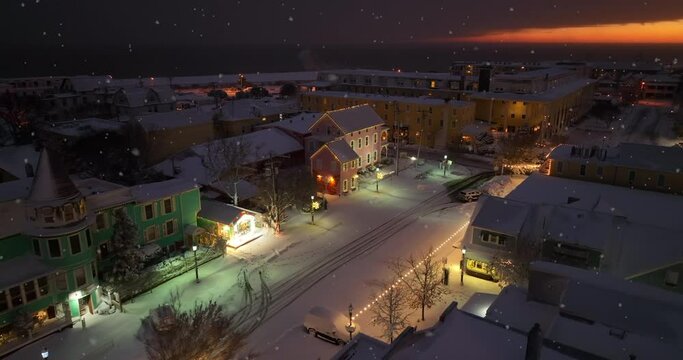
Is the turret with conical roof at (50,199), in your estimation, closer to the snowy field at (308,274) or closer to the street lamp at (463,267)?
the snowy field at (308,274)

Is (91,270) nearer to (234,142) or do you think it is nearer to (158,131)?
(234,142)

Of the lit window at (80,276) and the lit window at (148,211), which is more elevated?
the lit window at (148,211)

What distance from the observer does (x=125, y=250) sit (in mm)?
24469

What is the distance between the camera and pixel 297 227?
110 feet

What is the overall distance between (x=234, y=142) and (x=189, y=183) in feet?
47.0

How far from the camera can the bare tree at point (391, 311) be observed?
20.8m

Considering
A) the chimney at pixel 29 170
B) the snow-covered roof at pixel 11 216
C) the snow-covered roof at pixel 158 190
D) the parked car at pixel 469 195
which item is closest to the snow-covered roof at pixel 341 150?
the parked car at pixel 469 195

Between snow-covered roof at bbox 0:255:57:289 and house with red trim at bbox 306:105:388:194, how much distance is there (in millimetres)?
23164

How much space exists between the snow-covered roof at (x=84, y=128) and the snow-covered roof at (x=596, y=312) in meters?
44.2

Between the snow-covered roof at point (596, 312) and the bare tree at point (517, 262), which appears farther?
the bare tree at point (517, 262)

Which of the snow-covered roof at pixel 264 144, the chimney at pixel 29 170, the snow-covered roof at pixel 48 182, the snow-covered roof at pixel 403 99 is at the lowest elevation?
A: the snow-covered roof at pixel 264 144

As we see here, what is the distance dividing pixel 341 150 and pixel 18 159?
90.9 feet

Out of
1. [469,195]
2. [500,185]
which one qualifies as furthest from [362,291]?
[500,185]

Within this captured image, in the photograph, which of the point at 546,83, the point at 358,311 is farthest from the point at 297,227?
the point at 546,83
